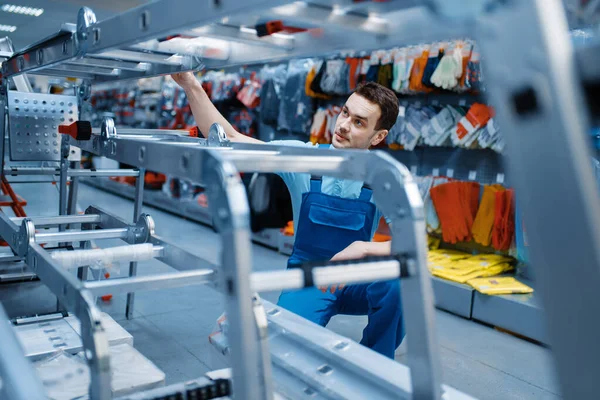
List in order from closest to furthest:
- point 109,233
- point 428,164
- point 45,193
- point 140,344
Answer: point 109,233 < point 140,344 < point 428,164 < point 45,193

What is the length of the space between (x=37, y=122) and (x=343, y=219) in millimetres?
1928

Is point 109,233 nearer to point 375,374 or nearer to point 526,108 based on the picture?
point 375,374

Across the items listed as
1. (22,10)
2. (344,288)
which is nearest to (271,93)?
(344,288)

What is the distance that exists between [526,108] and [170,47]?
1350 mm

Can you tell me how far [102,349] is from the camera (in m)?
1.07

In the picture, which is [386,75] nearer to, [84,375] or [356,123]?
[356,123]

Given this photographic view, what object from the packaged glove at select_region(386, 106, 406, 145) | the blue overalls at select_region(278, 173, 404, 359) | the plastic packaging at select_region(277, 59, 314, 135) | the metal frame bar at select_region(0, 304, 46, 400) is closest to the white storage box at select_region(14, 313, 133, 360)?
the blue overalls at select_region(278, 173, 404, 359)

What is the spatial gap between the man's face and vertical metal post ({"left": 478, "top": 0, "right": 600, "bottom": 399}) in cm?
177

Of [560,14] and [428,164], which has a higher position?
[560,14]

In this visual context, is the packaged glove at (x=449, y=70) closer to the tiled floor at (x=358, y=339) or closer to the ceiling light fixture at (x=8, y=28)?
the tiled floor at (x=358, y=339)

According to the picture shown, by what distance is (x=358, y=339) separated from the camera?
350 cm

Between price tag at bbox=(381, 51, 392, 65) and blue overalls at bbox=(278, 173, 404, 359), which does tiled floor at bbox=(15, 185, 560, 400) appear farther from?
price tag at bbox=(381, 51, 392, 65)

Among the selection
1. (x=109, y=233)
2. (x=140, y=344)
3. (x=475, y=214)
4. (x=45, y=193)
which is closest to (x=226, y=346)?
(x=109, y=233)

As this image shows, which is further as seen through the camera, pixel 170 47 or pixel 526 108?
pixel 170 47
